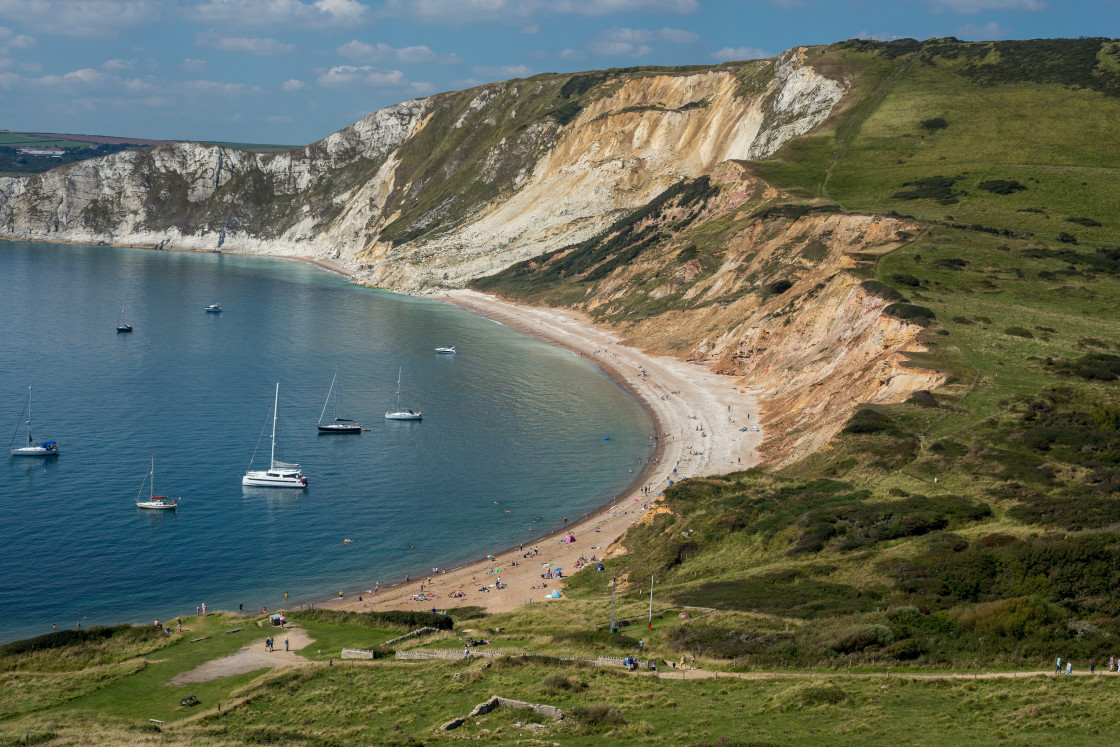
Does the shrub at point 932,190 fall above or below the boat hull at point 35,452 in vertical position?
above

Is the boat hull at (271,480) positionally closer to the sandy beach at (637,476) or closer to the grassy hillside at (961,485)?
the sandy beach at (637,476)

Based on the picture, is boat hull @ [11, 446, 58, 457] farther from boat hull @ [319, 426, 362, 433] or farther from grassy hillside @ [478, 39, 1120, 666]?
grassy hillside @ [478, 39, 1120, 666]

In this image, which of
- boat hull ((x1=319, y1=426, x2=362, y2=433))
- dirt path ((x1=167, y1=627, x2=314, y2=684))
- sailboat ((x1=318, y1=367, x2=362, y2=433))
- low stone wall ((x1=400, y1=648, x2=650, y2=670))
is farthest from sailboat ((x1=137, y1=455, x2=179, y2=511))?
low stone wall ((x1=400, y1=648, x2=650, y2=670))

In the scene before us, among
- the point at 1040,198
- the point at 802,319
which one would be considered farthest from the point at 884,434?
the point at 1040,198

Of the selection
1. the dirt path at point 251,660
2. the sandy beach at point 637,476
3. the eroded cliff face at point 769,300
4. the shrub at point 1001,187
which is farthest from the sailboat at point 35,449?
the shrub at point 1001,187

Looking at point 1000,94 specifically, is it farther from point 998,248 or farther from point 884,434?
point 884,434

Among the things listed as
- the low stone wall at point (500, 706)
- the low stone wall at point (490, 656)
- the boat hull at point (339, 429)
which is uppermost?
the low stone wall at point (500, 706)
